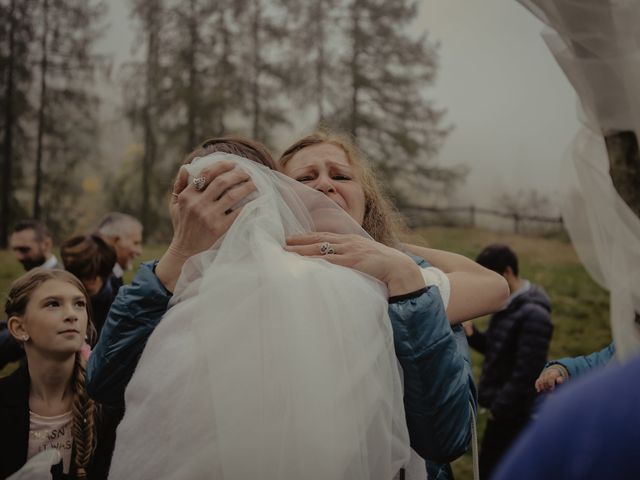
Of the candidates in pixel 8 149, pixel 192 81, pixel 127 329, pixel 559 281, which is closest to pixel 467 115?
pixel 559 281

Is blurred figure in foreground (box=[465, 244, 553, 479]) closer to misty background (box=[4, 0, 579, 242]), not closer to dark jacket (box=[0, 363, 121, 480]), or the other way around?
dark jacket (box=[0, 363, 121, 480])

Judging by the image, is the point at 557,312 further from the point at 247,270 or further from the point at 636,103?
the point at 247,270

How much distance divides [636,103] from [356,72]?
604 cm

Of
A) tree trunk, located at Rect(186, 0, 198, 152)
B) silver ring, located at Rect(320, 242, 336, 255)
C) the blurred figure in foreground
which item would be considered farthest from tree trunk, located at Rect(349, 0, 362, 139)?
silver ring, located at Rect(320, 242, 336, 255)

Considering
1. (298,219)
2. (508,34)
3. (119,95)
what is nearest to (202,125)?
(119,95)

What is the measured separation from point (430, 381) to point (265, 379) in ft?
1.13

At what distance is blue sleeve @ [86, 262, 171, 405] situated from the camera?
1.15 metres

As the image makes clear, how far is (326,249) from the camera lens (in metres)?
1.19

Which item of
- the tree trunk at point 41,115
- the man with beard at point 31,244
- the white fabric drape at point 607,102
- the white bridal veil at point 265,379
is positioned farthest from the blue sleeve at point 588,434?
the tree trunk at point 41,115

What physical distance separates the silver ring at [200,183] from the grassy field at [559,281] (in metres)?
5.56

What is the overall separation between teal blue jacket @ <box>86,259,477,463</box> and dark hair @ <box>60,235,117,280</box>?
6.61 feet

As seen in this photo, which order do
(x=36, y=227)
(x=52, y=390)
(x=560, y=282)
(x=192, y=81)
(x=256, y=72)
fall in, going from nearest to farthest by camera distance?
(x=52, y=390) < (x=36, y=227) < (x=560, y=282) < (x=192, y=81) < (x=256, y=72)

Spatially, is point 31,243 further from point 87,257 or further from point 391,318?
point 391,318

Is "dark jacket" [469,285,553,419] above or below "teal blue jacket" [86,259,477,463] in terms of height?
below
